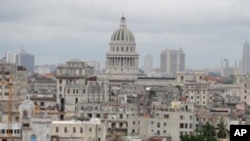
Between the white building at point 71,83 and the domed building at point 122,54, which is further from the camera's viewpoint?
the domed building at point 122,54

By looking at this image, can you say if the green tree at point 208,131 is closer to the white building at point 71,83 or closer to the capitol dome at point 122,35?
the white building at point 71,83

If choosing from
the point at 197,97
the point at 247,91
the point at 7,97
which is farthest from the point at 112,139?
the point at 247,91

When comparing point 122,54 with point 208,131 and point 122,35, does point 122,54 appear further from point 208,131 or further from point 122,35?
point 208,131

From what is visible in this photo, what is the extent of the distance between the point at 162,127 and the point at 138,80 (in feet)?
302

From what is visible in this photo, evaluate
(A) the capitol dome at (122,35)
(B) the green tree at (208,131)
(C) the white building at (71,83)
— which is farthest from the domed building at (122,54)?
(B) the green tree at (208,131)

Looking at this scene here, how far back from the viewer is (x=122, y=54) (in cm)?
16088

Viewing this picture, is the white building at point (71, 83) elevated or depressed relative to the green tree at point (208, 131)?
elevated

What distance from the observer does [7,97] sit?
292 ft

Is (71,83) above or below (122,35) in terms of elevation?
below

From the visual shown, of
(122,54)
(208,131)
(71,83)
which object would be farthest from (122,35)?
(208,131)

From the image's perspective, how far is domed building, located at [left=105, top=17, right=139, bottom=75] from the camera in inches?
6294

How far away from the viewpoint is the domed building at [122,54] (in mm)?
159875

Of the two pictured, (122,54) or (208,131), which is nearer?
(208,131)

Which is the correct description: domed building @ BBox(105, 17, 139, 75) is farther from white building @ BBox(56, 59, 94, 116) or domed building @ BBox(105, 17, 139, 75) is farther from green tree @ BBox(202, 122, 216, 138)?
green tree @ BBox(202, 122, 216, 138)
